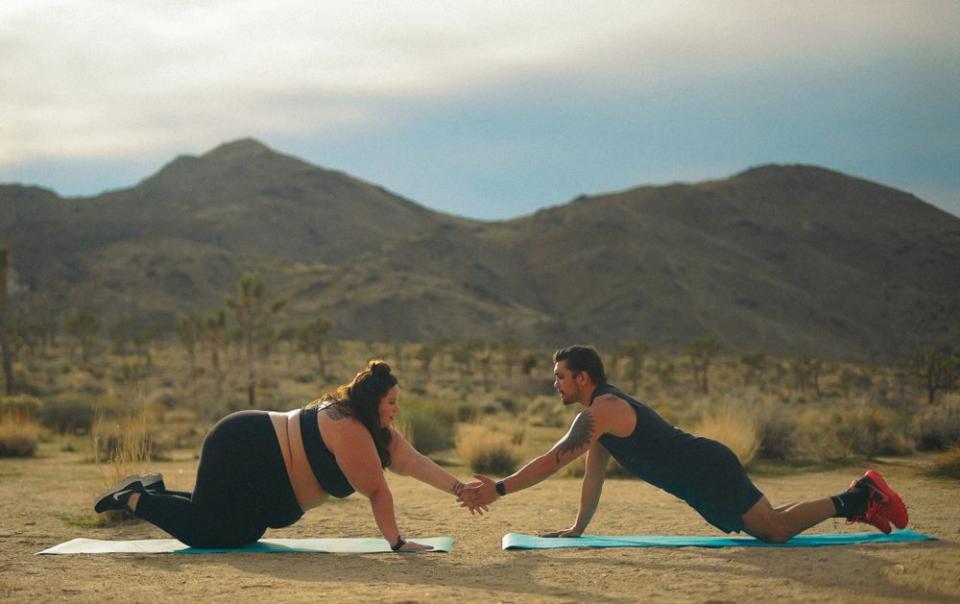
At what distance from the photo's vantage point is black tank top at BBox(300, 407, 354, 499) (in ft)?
21.2

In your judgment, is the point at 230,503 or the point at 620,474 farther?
the point at 620,474

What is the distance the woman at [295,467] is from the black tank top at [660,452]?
50.0 inches

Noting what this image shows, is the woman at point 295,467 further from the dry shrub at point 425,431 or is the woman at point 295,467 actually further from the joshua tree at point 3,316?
the joshua tree at point 3,316

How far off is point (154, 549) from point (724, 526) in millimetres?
4323

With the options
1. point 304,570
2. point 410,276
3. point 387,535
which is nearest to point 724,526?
point 387,535

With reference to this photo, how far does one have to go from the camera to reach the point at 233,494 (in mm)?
6617

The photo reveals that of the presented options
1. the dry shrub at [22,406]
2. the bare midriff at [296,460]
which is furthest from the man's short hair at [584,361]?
the dry shrub at [22,406]

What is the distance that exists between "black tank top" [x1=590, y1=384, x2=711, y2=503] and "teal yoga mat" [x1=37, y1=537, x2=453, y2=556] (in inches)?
61.9

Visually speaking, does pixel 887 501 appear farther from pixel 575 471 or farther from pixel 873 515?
pixel 575 471

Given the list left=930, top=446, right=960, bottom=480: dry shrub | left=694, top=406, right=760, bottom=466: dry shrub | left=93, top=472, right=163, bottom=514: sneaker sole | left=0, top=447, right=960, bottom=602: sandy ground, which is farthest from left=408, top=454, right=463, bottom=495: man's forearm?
left=930, top=446, right=960, bottom=480: dry shrub

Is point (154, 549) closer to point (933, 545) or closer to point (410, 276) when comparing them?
point (933, 545)

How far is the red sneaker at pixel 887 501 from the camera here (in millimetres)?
6559

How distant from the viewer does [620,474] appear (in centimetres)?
1373

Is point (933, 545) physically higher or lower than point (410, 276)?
lower
